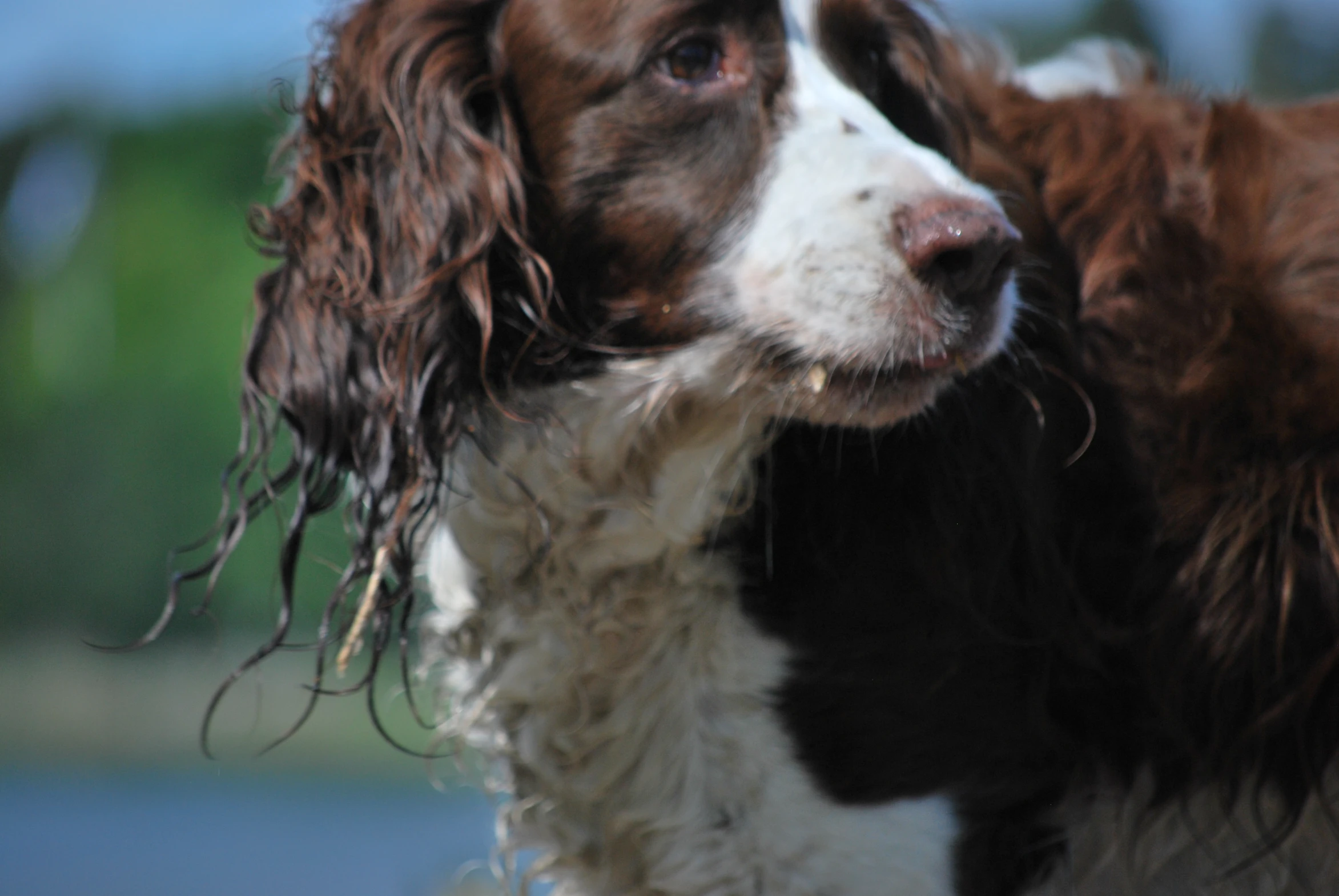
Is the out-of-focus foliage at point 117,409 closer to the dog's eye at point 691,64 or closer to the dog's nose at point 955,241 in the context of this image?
the dog's eye at point 691,64

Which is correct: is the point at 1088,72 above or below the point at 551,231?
below

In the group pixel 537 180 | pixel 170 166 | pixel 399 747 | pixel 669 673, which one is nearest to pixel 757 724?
pixel 669 673

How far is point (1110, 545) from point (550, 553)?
884mm

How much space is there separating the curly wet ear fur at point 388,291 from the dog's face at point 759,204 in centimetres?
9

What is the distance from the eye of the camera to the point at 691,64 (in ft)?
6.55

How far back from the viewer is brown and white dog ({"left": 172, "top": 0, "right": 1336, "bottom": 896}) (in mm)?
1964

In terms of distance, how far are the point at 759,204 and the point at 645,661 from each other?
73 centimetres

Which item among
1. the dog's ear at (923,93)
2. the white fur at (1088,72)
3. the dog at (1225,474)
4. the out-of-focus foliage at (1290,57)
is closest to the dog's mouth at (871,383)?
the dog at (1225,474)

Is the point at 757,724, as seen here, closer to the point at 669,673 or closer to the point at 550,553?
the point at 669,673

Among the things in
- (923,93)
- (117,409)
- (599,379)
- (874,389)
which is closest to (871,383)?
(874,389)

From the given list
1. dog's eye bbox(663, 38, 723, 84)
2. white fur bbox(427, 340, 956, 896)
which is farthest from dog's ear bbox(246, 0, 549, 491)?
dog's eye bbox(663, 38, 723, 84)

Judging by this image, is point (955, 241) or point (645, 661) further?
point (645, 661)

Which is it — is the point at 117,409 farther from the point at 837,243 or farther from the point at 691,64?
the point at 837,243

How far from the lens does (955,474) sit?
2.02m
